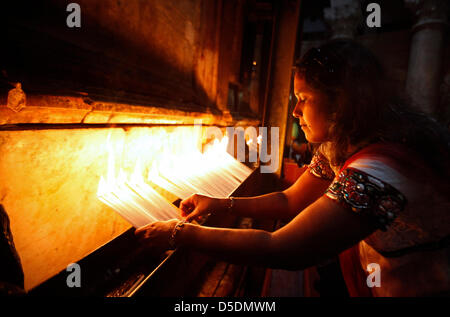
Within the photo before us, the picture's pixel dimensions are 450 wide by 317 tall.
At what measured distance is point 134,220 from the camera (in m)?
1.51

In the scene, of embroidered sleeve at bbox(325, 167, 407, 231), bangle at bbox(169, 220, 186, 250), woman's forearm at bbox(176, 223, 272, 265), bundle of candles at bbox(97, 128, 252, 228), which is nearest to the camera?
embroidered sleeve at bbox(325, 167, 407, 231)

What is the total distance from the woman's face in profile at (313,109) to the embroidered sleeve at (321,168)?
53 centimetres

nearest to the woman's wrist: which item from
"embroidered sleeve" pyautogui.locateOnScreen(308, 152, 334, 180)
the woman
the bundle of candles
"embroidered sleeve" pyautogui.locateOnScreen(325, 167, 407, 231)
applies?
the bundle of candles

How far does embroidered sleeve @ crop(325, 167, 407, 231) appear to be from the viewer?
115 centimetres

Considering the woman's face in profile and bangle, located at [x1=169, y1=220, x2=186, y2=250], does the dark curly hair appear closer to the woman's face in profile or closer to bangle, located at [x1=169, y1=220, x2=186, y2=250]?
the woman's face in profile

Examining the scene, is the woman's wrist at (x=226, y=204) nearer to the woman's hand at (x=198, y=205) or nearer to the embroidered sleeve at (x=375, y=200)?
the woman's hand at (x=198, y=205)

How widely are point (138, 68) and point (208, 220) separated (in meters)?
1.78

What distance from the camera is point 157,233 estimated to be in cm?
141

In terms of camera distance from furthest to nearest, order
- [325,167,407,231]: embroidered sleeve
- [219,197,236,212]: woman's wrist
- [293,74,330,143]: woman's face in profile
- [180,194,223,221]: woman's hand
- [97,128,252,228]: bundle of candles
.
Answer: [219,197,236,212]: woman's wrist < [180,194,223,221]: woman's hand < [97,128,252,228]: bundle of candles < [293,74,330,143]: woman's face in profile < [325,167,407,231]: embroidered sleeve

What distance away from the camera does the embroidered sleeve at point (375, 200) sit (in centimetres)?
115

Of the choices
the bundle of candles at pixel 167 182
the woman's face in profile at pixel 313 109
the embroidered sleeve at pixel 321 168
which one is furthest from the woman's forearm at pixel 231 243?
the embroidered sleeve at pixel 321 168

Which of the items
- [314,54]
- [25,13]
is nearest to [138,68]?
[25,13]

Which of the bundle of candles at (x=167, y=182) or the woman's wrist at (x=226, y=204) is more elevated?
the bundle of candles at (x=167, y=182)

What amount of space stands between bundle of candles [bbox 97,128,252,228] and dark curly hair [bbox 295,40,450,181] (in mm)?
1412
